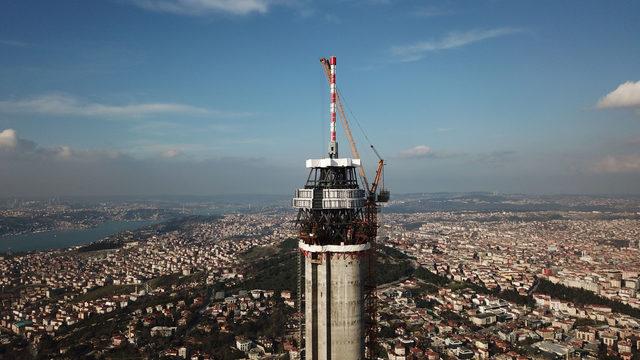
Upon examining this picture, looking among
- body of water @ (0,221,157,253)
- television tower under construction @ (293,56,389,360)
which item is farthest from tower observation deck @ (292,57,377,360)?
body of water @ (0,221,157,253)

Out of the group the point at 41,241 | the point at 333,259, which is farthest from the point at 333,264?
the point at 41,241

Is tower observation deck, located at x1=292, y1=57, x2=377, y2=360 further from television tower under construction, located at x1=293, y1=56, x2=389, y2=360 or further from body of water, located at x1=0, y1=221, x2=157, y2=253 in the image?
body of water, located at x1=0, y1=221, x2=157, y2=253

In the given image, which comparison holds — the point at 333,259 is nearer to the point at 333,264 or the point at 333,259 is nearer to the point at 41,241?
the point at 333,264

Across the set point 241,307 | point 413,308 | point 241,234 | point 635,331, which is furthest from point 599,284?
point 241,234

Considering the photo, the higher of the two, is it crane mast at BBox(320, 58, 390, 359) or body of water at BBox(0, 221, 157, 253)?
crane mast at BBox(320, 58, 390, 359)

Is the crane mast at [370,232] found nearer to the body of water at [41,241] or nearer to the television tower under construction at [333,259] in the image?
the television tower under construction at [333,259]

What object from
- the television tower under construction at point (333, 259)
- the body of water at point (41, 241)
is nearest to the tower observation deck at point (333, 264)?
the television tower under construction at point (333, 259)

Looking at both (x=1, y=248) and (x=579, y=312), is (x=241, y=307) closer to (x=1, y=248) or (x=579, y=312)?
(x=579, y=312)

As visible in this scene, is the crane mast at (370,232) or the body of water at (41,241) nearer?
the crane mast at (370,232)
